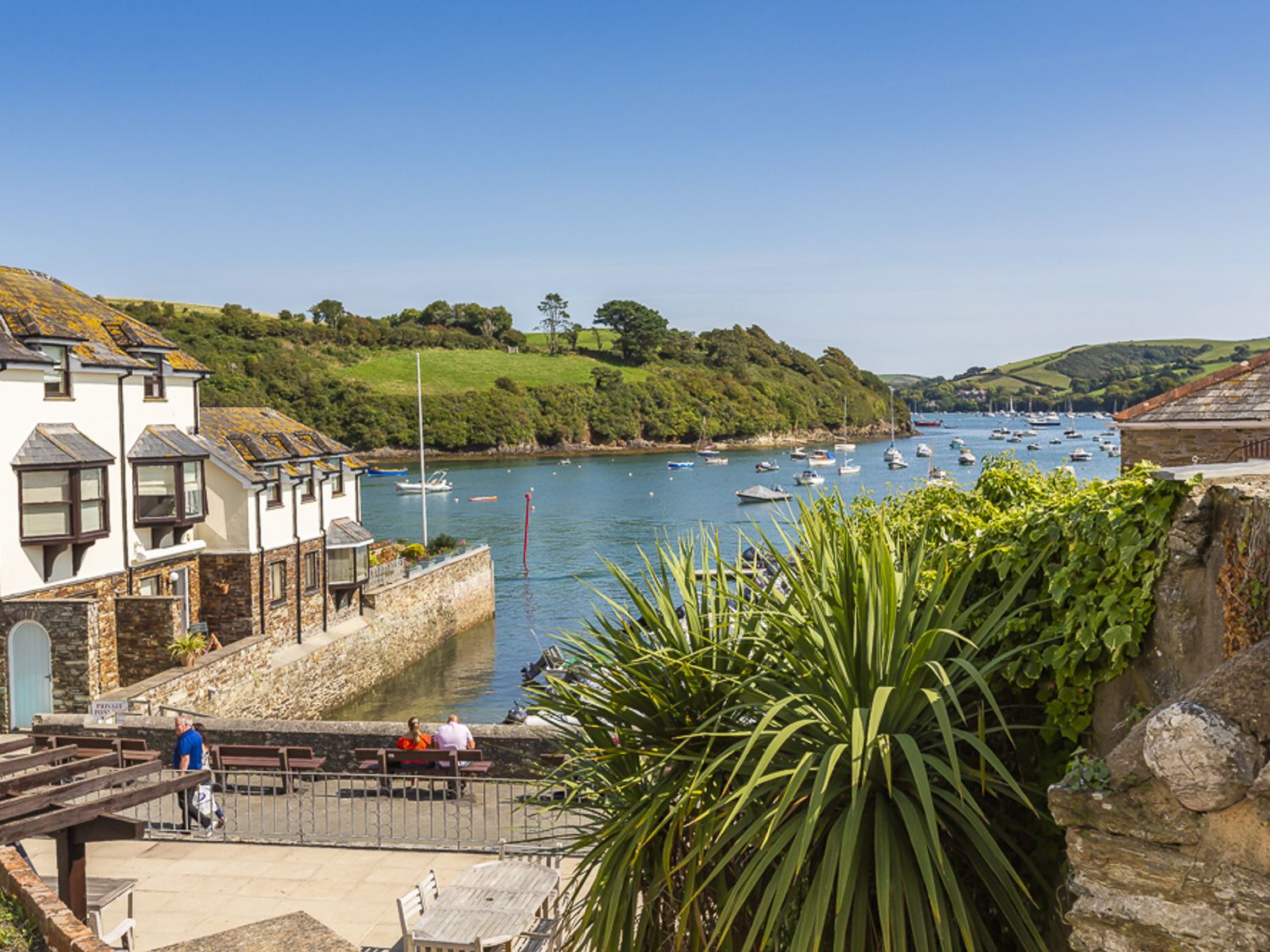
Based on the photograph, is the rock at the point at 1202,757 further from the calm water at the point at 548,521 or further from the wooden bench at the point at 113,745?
the wooden bench at the point at 113,745

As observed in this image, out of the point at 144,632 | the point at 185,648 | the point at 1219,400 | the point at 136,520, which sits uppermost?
the point at 1219,400

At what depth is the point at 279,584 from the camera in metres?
29.0

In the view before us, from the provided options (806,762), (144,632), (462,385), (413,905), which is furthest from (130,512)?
(462,385)

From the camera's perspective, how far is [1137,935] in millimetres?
3932

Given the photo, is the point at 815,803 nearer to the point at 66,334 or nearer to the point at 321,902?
the point at 321,902

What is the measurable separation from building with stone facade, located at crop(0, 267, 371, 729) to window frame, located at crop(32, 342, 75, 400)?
4 centimetres

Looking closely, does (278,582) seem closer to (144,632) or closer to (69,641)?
(144,632)

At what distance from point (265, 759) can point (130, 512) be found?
35.5 ft

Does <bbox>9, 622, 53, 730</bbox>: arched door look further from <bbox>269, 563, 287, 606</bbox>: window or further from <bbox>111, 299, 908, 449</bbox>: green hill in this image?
<bbox>111, 299, 908, 449</bbox>: green hill

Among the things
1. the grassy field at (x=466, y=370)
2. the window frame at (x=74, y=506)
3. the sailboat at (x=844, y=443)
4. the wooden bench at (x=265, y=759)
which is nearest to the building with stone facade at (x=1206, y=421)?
the wooden bench at (x=265, y=759)

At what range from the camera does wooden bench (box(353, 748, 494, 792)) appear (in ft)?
50.1

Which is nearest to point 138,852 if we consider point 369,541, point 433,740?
point 433,740

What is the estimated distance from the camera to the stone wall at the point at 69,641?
2094 cm

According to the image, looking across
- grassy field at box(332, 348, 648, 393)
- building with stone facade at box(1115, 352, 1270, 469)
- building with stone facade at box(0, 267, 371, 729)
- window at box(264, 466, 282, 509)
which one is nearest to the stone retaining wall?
building with stone facade at box(0, 267, 371, 729)
